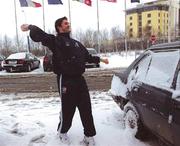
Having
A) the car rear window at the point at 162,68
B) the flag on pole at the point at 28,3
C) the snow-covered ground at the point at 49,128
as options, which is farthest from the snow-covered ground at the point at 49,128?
the flag on pole at the point at 28,3

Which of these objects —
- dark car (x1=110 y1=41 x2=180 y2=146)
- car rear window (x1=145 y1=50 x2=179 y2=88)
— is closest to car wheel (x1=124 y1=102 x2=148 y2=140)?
dark car (x1=110 y1=41 x2=180 y2=146)

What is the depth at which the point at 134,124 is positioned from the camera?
555 centimetres

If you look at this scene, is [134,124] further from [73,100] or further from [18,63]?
[18,63]

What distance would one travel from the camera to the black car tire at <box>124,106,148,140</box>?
5426 millimetres

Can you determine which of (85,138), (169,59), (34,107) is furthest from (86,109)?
(34,107)

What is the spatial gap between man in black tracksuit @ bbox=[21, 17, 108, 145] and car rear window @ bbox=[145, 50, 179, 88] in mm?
921

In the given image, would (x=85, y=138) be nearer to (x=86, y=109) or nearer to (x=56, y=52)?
(x=86, y=109)

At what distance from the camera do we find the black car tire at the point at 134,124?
543 cm

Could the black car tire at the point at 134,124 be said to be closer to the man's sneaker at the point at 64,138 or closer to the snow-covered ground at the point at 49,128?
the snow-covered ground at the point at 49,128

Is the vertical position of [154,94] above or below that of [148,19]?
below

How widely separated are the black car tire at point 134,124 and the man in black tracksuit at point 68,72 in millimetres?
625

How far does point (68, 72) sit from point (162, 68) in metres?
1.25

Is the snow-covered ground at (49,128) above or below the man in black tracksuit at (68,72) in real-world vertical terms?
below

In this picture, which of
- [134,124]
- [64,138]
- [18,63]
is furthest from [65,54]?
[18,63]
